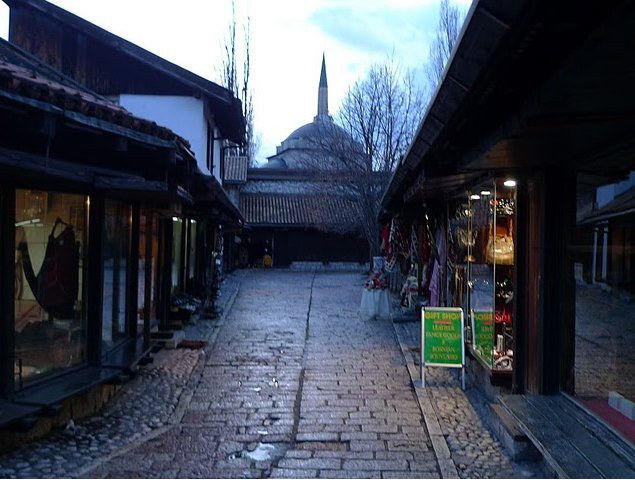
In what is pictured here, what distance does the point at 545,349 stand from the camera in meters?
6.43

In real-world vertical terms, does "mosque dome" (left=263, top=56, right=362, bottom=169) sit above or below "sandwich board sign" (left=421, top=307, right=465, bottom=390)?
above

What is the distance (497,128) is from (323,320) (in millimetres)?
10633

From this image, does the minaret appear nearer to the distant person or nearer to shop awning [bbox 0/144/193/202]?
the distant person

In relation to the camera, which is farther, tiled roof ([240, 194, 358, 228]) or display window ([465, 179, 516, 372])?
tiled roof ([240, 194, 358, 228])

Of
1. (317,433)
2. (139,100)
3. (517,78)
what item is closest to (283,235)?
A: (139,100)

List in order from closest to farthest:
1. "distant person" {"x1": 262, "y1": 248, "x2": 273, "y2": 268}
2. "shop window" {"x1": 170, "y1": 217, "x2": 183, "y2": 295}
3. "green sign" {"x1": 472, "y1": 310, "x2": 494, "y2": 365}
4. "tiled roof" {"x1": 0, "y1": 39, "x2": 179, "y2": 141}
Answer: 1. "tiled roof" {"x1": 0, "y1": 39, "x2": 179, "y2": 141}
2. "green sign" {"x1": 472, "y1": 310, "x2": 494, "y2": 365}
3. "shop window" {"x1": 170, "y1": 217, "x2": 183, "y2": 295}
4. "distant person" {"x1": 262, "y1": 248, "x2": 273, "y2": 268}

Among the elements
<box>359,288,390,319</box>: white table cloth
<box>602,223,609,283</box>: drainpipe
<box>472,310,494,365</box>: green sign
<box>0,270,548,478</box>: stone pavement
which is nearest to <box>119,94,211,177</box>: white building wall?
<box>359,288,390,319</box>: white table cloth

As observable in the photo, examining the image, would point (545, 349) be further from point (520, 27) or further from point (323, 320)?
point (323, 320)

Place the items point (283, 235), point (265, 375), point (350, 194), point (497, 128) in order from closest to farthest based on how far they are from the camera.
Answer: point (497, 128) < point (265, 375) < point (350, 194) < point (283, 235)

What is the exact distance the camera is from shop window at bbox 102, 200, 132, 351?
8117 millimetres

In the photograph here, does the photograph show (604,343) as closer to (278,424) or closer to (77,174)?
(278,424)

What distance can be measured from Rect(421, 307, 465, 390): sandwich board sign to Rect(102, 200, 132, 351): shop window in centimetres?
404

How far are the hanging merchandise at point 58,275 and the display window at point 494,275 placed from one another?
4842 mm

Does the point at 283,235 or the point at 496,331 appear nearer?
the point at 496,331
